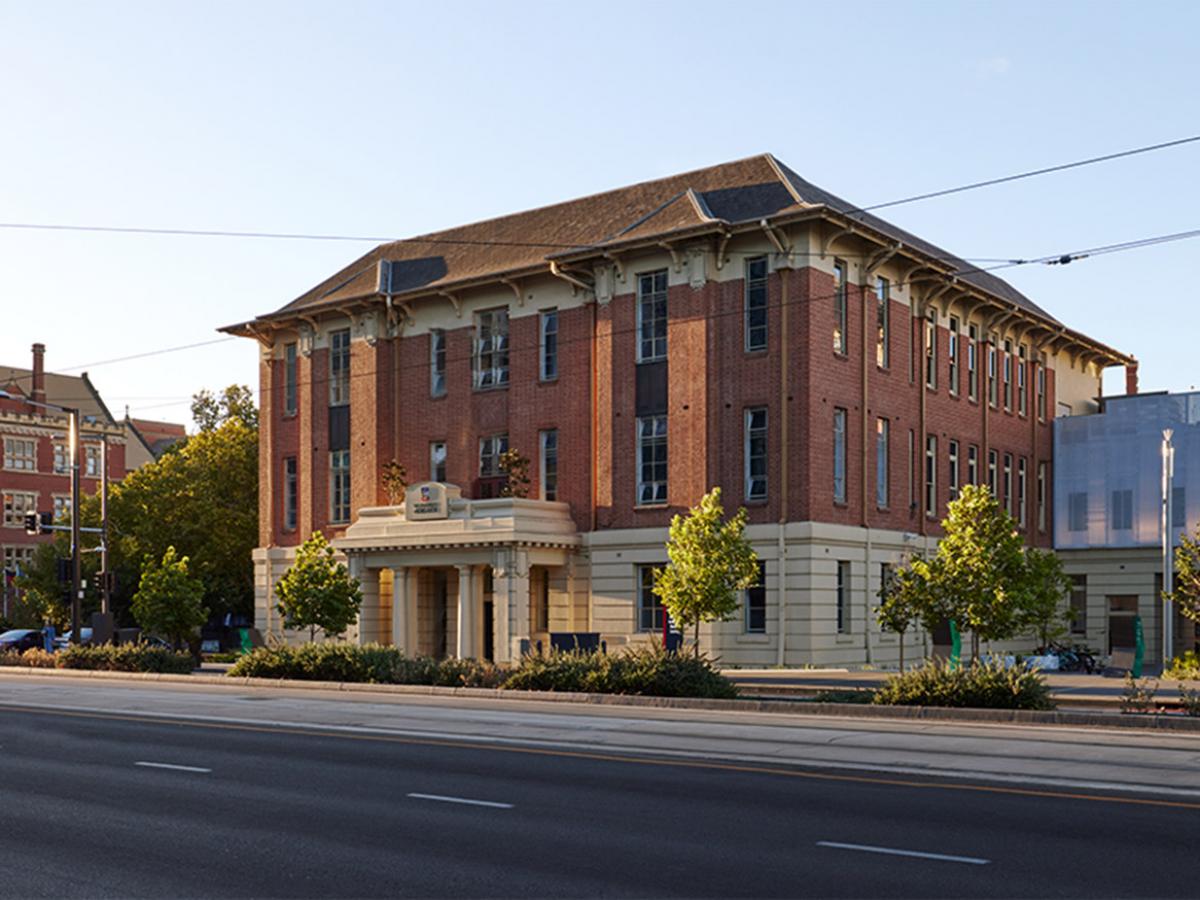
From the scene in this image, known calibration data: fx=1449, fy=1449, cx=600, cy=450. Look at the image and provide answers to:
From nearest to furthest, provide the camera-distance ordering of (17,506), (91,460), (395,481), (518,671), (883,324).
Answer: (518,671), (883,324), (395,481), (17,506), (91,460)

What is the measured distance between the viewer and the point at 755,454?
1578 inches

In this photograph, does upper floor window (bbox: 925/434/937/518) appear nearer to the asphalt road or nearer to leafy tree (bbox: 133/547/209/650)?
→ leafy tree (bbox: 133/547/209/650)

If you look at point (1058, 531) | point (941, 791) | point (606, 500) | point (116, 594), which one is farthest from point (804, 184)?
point (116, 594)

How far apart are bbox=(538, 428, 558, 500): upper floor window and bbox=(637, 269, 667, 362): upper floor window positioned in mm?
4206

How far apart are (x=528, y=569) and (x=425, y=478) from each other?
7.26 m

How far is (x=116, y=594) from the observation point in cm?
6794

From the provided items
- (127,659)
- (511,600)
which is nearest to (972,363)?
Result: (511,600)

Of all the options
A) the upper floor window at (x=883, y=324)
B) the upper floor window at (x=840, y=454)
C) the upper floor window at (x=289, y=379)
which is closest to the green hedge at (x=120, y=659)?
the upper floor window at (x=289, y=379)

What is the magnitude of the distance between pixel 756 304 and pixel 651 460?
5472 millimetres

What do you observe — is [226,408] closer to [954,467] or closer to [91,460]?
[91,460]

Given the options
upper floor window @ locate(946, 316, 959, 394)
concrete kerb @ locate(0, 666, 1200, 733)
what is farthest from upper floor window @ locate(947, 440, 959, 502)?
concrete kerb @ locate(0, 666, 1200, 733)

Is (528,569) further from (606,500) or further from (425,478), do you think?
(425,478)

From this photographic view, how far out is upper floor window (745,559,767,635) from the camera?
129 ft

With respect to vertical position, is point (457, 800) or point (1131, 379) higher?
point (1131, 379)
